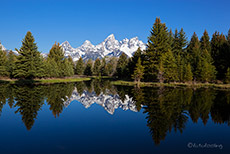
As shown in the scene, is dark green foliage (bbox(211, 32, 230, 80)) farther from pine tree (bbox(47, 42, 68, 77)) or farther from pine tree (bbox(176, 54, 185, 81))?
pine tree (bbox(47, 42, 68, 77))

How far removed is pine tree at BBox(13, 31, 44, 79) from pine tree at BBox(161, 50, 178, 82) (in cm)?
3438

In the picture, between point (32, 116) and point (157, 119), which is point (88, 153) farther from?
point (32, 116)

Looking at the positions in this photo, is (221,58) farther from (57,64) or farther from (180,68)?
(57,64)

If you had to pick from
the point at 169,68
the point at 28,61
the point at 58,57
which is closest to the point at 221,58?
the point at 169,68

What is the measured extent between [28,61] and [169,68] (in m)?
37.7

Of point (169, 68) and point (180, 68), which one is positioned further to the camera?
point (180, 68)

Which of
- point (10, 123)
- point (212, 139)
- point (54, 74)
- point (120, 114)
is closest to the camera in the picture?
point (212, 139)

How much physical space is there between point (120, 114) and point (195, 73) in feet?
114

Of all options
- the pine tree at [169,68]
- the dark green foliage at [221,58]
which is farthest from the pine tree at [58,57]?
the dark green foliage at [221,58]

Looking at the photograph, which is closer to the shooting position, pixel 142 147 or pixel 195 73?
pixel 142 147

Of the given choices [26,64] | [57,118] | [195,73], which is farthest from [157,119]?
[26,64]

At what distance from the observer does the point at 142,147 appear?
23.5 feet

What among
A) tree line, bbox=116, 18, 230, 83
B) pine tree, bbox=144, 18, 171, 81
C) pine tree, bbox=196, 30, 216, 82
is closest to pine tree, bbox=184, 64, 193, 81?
tree line, bbox=116, 18, 230, 83

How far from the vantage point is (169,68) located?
41.1 meters
